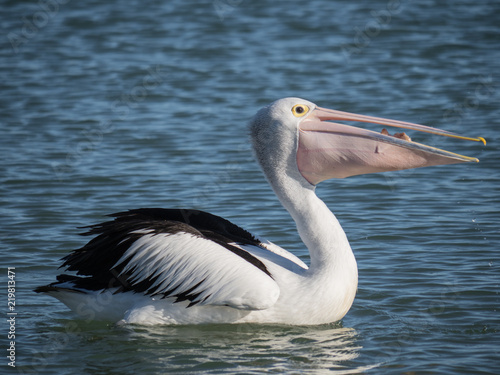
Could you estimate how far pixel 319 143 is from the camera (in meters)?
4.96

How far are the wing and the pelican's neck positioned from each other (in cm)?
33

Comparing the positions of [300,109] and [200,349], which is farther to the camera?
[300,109]

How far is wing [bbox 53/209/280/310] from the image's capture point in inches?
185

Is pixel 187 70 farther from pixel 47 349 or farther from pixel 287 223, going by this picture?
pixel 47 349

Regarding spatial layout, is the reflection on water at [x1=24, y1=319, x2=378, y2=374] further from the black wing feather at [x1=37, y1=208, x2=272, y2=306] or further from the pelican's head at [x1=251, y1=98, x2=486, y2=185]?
the pelican's head at [x1=251, y1=98, x2=486, y2=185]

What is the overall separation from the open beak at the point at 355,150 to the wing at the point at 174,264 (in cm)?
66

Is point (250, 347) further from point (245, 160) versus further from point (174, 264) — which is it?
point (245, 160)

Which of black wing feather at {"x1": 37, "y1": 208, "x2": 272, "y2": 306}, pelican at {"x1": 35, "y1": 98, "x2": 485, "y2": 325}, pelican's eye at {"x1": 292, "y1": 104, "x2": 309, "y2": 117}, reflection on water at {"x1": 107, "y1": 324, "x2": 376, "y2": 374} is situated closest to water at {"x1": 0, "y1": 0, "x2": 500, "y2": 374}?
reflection on water at {"x1": 107, "y1": 324, "x2": 376, "y2": 374}

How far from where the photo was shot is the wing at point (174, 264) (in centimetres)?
471

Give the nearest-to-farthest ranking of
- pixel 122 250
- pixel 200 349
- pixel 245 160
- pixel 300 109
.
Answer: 1. pixel 200 349
2. pixel 122 250
3. pixel 300 109
4. pixel 245 160

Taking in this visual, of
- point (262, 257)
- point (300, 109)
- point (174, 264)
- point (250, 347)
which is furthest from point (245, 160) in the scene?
point (250, 347)

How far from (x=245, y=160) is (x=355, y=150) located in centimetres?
399

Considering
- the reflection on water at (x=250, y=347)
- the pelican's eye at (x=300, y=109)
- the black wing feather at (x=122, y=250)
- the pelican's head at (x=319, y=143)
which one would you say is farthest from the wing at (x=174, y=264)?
the pelican's eye at (x=300, y=109)

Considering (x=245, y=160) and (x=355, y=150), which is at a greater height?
(x=355, y=150)
